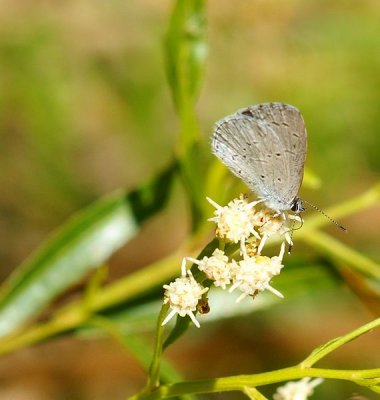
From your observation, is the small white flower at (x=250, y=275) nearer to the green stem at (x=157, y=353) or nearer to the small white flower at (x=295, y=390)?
the green stem at (x=157, y=353)

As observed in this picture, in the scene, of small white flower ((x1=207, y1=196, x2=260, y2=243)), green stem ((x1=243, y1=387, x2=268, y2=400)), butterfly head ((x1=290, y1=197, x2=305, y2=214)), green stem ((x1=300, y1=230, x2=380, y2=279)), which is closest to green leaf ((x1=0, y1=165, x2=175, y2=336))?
green stem ((x1=300, y1=230, x2=380, y2=279))

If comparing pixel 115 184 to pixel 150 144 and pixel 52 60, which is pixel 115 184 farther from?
pixel 52 60

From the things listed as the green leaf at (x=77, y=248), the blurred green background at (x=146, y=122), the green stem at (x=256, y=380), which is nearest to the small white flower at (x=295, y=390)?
the green stem at (x=256, y=380)

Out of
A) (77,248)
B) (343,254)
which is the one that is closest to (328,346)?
(343,254)

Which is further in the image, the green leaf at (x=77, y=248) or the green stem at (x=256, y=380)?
the green leaf at (x=77, y=248)

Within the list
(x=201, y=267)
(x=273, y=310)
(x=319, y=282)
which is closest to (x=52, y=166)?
(x=273, y=310)

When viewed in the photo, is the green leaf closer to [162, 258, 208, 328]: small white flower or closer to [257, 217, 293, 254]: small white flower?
[257, 217, 293, 254]: small white flower
